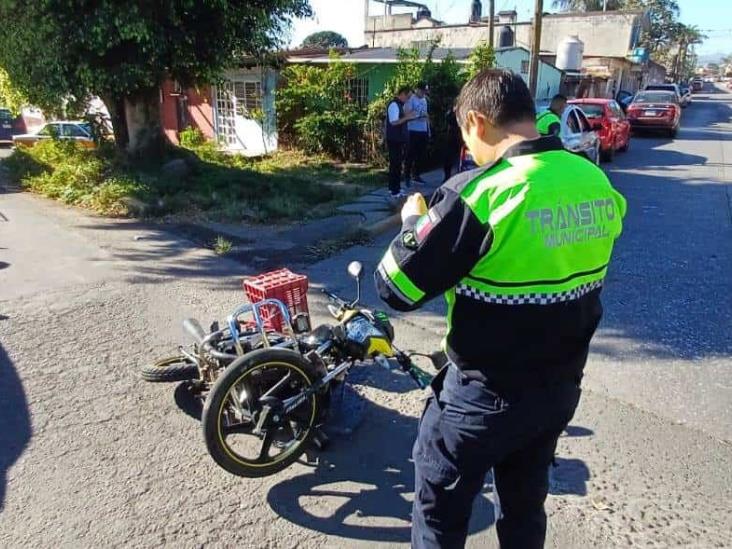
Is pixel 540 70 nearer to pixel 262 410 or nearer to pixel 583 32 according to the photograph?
pixel 583 32

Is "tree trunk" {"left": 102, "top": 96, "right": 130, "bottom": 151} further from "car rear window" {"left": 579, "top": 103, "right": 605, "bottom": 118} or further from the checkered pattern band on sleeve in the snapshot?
"car rear window" {"left": 579, "top": 103, "right": 605, "bottom": 118}

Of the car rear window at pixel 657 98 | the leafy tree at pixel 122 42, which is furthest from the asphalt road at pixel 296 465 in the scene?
the car rear window at pixel 657 98

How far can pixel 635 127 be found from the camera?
2134 cm

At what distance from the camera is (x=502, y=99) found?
168 centimetres

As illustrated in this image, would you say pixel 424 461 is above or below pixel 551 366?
below

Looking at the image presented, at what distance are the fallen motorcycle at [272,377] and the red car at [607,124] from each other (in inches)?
511

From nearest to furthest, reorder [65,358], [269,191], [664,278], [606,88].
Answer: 1. [65,358]
2. [664,278]
3. [269,191]
4. [606,88]

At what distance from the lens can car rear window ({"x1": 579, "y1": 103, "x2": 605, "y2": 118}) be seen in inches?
Answer: 608

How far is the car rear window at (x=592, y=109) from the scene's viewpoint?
15.5m

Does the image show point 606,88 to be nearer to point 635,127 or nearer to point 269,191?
point 635,127

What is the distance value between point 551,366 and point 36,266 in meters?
6.23

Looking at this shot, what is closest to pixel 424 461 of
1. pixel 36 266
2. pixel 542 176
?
pixel 542 176

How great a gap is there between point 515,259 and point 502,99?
0.49 meters

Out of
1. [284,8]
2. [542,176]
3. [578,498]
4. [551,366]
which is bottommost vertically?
[578,498]
